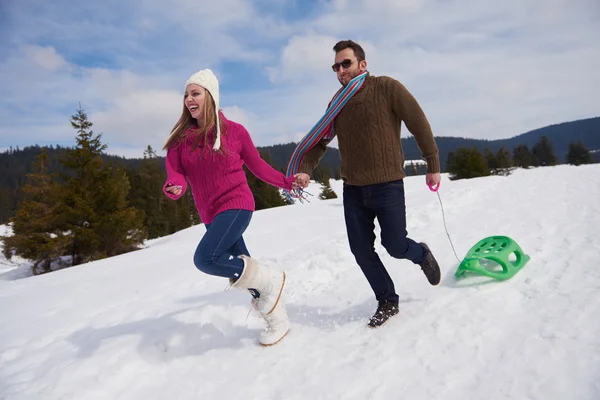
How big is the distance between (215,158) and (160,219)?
36159mm

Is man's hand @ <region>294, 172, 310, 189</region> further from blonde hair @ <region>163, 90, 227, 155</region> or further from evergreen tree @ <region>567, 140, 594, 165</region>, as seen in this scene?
evergreen tree @ <region>567, 140, 594, 165</region>

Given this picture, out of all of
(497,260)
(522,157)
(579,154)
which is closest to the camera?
(497,260)

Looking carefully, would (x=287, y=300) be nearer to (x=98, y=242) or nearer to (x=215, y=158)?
(x=215, y=158)

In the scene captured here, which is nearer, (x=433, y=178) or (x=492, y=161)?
(x=433, y=178)

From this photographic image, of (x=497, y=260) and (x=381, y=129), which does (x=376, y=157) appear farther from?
(x=497, y=260)

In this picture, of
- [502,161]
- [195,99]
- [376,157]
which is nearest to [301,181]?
[376,157]

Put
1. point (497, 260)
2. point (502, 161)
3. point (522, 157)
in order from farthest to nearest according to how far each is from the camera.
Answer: point (522, 157) → point (502, 161) → point (497, 260)

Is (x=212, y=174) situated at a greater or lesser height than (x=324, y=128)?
lesser

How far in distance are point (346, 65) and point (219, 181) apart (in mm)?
1567

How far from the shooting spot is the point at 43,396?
109 inches

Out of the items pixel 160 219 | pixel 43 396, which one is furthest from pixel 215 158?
pixel 160 219

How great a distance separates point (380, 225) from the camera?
11.5 ft

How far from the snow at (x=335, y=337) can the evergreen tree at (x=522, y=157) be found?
83759mm

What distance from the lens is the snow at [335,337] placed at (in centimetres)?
239
